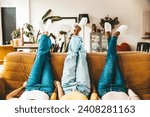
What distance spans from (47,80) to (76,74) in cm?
24

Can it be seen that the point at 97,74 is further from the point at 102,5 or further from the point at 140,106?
the point at 102,5

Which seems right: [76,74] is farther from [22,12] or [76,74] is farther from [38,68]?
[22,12]

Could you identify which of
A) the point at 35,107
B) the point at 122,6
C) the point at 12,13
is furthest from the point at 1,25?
the point at 35,107

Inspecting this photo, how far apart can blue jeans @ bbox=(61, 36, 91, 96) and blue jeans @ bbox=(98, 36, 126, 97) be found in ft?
0.39

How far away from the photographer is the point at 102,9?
6062 mm

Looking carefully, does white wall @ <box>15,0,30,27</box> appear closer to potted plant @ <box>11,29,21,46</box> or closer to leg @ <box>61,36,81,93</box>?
potted plant @ <box>11,29,21,46</box>

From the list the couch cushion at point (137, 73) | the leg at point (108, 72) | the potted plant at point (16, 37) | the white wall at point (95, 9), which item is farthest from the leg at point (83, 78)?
the white wall at point (95, 9)

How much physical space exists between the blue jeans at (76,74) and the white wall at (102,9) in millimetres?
4194

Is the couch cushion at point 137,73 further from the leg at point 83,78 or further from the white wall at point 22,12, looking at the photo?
the white wall at point 22,12

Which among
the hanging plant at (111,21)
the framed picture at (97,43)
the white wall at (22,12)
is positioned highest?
the white wall at (22,12)

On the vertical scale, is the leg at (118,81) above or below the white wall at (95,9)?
below

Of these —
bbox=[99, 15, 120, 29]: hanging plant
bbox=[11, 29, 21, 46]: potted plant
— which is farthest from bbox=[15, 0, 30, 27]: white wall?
bbox=[99, 15, 120, 29]: hanging plant

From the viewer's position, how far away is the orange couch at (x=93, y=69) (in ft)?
6.70

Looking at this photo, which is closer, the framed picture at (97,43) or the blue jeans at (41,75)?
the blue jeans at (41,75)
